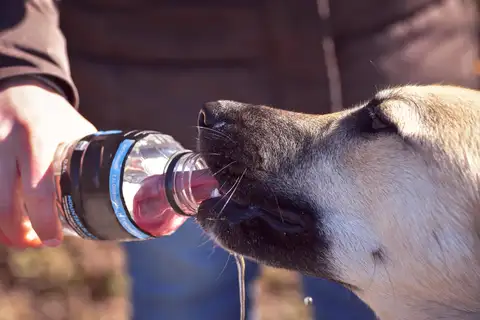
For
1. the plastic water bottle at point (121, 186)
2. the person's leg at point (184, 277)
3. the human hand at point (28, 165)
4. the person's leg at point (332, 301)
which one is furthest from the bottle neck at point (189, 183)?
the person's leg at point (332, 301)

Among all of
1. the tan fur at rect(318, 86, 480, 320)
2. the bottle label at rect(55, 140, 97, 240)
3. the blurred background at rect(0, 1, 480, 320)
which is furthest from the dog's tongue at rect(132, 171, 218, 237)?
the blurred background at rect(0, 1, 480, 320)

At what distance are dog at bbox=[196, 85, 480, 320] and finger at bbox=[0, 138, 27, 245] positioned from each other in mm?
424

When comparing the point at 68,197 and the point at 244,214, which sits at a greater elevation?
the point at 68,197

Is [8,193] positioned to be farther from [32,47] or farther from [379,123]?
[379,123]

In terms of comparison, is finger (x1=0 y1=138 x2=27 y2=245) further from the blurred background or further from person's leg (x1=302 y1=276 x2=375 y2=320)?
the blurred background

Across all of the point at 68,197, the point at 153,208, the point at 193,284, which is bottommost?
the point at 193,284

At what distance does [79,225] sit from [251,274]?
0.96m

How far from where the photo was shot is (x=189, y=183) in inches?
62.3

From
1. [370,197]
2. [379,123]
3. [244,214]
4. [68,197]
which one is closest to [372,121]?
[379,123]

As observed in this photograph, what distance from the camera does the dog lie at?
1.52m

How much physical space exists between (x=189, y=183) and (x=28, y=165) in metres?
0.37

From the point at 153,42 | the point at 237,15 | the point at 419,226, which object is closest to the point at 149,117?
the point at 153,42

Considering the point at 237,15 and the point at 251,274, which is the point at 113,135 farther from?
the point at 251,274

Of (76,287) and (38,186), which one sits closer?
(38,186)
